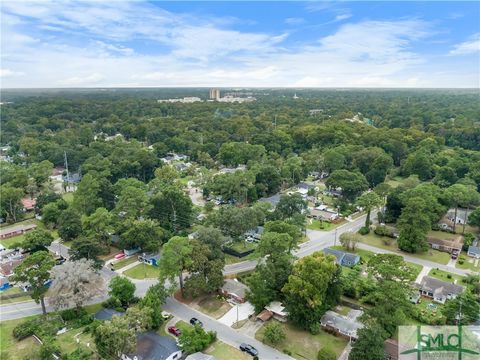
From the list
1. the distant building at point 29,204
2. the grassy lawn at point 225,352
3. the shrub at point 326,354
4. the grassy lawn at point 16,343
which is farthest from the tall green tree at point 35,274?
the distant building at point 29,204

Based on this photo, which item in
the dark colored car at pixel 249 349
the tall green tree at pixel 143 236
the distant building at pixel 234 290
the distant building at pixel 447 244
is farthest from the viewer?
the distant building at pixel 447 244

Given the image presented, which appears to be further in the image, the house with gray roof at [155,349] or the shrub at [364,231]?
the shrub at [364,231]

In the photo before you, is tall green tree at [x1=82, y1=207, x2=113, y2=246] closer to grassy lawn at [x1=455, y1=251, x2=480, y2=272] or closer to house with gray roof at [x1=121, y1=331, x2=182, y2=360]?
house with gray roof at [x1=121, y1=331, x2=182, y2=360]

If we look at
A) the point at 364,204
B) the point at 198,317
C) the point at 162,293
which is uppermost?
the point at 364,204

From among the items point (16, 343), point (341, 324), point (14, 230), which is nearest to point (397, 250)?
point (341, 324)

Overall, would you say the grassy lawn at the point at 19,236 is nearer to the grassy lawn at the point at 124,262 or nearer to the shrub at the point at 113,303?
the grassy lawn at the point at 124,262

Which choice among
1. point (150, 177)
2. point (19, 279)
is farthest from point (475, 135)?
point (19, 279)

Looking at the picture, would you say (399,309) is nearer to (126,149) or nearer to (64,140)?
(126,149)
